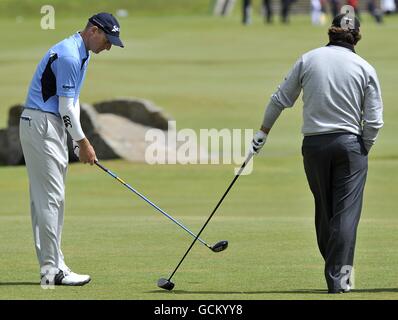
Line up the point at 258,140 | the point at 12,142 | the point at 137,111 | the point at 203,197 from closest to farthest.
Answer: the point at 258,140 → the point at 203,197 → the point at 12,142 → the point at 137,111

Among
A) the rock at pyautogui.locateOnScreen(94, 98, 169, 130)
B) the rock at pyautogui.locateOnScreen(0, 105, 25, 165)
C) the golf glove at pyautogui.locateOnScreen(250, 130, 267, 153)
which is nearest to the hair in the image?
the golf glove at pyautogui.locateOnScreen(250, 130, 267, 153)

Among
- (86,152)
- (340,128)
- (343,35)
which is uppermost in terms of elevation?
(343,35)

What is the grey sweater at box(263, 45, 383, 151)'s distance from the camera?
Result: 382 inches

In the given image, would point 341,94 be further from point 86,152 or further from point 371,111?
point 86,152

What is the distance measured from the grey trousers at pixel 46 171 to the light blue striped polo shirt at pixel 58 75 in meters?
0.10

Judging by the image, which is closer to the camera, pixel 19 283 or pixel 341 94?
pixel 341 94

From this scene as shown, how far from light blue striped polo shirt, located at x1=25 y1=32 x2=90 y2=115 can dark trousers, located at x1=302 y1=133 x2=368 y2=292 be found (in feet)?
6.09

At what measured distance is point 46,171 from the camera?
999 cm

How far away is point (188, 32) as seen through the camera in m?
56.5

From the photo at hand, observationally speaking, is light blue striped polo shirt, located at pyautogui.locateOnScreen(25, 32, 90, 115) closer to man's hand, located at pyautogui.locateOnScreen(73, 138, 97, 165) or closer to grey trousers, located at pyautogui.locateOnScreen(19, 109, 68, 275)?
grey trousers, located at pyautogui.locateOnScreen(19, 109, 68, 275)

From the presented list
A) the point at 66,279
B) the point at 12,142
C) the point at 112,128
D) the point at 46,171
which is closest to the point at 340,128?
the point at 46,171

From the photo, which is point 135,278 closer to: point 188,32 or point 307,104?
point 307,104

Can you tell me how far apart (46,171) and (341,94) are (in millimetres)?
2362

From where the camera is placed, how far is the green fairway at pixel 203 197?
33.5ft
